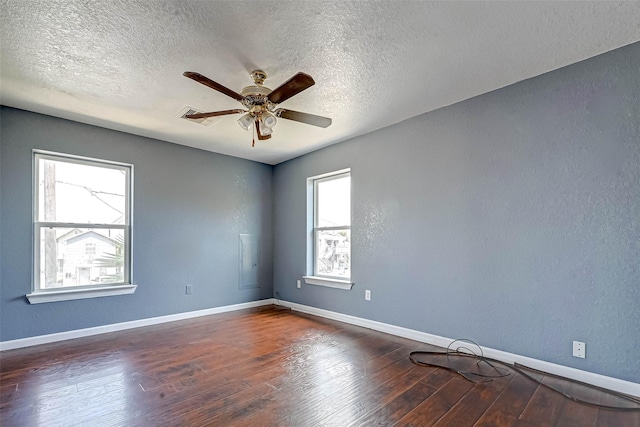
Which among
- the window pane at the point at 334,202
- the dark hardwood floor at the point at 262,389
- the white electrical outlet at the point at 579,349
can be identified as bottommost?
the dark hardwood floor at the point at 262,389

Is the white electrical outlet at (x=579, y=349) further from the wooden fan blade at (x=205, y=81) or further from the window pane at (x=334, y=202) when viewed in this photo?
the wooden fan blade at (x=205, y=81)

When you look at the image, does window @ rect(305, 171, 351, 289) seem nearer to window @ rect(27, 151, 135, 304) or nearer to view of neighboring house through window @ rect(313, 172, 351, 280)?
view of neighboring house through window @ rect(313, 172, 351, 280)

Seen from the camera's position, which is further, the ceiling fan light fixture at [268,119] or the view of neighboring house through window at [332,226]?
the view of neighboring house through window at [332,226]

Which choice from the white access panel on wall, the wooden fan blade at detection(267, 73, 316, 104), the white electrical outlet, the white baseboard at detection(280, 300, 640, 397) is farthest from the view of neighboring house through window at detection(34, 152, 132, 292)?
the white electrical outlet

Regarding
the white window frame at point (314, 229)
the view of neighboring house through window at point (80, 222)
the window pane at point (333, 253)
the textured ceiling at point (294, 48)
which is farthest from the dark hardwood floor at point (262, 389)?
the textured ceiling at point (294, 48)

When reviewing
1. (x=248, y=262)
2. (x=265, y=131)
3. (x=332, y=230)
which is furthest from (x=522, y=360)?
(x=248, y=262)

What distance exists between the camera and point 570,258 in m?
2.40

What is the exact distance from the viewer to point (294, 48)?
2.23 metres

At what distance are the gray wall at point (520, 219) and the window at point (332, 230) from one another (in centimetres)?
39

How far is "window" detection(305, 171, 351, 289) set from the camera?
171 inches

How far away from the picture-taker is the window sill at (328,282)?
4.12 m

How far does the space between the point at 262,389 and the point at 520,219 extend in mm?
2519

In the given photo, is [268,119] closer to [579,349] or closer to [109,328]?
[579,349]

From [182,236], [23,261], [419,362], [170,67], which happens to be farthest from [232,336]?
[170,67]
